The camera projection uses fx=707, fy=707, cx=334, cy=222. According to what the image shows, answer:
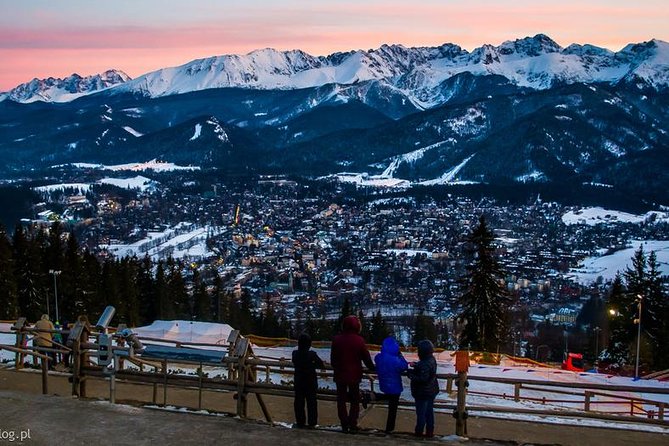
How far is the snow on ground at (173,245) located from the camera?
459 ft

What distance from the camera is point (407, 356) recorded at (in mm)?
30016

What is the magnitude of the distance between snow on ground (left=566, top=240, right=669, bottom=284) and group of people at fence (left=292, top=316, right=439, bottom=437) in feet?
399

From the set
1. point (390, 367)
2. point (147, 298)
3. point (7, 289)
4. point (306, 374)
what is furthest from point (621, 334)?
point (7, 289)

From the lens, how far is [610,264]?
142 meters

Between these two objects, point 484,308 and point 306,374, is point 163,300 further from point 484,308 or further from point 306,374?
point 306,374

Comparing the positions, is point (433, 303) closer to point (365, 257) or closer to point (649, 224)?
point (365, 257)

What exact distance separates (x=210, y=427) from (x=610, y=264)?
143 metres

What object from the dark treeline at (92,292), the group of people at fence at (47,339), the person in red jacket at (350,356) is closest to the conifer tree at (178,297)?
the dark treeline at (92,292)

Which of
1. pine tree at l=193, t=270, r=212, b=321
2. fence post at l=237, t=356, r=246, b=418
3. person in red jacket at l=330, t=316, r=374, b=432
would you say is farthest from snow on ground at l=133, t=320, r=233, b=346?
pine tree at l=193, t=270, r=212, b=321

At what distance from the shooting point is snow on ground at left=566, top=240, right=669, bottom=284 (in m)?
130

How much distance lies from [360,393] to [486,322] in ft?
87.4

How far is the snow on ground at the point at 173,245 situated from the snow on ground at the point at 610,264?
238 feet

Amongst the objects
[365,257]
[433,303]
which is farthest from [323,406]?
[365,257]

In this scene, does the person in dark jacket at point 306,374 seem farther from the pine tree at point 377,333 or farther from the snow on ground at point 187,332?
the pine tree at point 377,333
